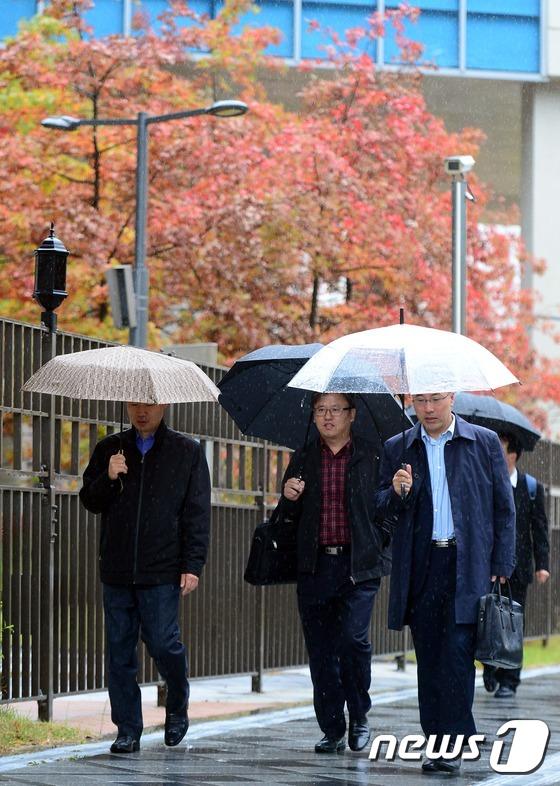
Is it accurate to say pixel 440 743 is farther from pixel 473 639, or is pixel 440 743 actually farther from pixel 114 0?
pixel 114 0

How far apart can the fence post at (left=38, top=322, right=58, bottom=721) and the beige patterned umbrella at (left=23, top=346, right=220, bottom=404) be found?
980mm

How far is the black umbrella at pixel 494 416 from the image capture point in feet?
38.5

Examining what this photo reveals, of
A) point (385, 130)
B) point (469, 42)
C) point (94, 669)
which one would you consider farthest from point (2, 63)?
point (94, 669)

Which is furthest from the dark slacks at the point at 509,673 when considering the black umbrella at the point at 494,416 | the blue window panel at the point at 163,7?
Result: the blue window panel at the point at 163,7

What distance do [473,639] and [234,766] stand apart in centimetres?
133

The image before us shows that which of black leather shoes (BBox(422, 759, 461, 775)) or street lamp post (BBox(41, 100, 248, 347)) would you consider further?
street lamp post (BBox(41, 100, 248, 347))

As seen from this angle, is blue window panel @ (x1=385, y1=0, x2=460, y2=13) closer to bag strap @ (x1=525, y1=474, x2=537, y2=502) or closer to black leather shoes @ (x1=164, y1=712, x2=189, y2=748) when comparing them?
bag strap @ (x1=525, y1=474, x2=537, y2=502)

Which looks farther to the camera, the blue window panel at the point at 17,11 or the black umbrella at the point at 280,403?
the blue window panel at the point at 17,11

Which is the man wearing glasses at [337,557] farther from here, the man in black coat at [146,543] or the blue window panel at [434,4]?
the blue window panel at [434,4]

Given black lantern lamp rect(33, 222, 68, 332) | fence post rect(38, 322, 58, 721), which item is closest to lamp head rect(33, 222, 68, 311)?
black lantern lamp rect(33, 222, 68, 332)

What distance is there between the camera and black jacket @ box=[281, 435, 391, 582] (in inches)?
332

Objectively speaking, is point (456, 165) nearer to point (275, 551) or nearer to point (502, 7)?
point (275, 551)

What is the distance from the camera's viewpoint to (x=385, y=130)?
2677cm

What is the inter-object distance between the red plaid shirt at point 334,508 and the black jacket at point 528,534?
4.31 metres
